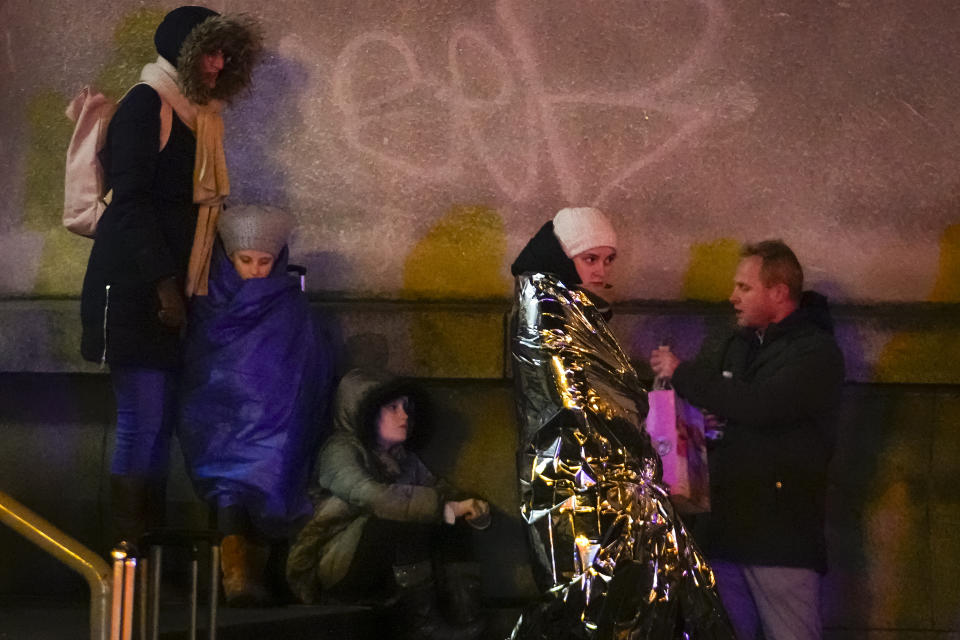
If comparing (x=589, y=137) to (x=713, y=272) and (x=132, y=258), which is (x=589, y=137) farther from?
(x=132, y=258)

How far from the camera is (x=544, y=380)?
4918 millimetres

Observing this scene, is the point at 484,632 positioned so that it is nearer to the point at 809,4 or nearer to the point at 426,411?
the point at 426,411

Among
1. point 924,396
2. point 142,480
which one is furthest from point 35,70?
point 924,396

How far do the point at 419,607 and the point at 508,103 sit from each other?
2.26 meters

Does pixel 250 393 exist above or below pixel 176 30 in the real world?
below

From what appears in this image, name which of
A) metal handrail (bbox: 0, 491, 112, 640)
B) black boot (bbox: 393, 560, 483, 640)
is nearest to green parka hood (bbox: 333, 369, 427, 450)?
Answer: black boot (bbox: 393, 560, 483, 640)

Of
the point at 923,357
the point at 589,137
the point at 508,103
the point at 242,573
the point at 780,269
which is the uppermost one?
the point at 508,103

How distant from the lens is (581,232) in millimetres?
5363

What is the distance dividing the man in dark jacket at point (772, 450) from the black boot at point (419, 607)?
3.44ft

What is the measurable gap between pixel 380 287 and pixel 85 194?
4.83 feet

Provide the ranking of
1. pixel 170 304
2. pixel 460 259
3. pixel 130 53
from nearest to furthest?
pixel 170 304
pixel 460 259
pixel 130 53

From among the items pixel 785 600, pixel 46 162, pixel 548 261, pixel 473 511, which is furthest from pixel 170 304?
pixel 785 600

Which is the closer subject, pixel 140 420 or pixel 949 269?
pixel 140 420

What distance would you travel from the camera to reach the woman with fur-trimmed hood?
201 inches
